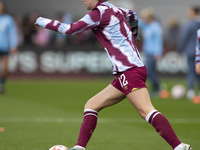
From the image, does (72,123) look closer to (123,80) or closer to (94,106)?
(94,106)

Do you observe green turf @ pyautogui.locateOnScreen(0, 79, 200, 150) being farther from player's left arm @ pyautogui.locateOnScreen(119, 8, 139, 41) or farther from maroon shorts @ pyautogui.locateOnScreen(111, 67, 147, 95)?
player's left arm @ pyautogui.locateOnScreen(119, 8, 139, 41)

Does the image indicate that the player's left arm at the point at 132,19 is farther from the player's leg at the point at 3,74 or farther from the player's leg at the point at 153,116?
the player's leg at the point at 3,74

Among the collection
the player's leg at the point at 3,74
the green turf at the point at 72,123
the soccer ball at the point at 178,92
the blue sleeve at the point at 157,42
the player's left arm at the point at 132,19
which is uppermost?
the blue sleeve at the point at 157,42

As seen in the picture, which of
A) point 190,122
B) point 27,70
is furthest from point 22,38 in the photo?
point 190,122

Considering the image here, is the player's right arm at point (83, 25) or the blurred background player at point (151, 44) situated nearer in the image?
the player's right arm at point (83, 25)

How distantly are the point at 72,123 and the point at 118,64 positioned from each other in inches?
162

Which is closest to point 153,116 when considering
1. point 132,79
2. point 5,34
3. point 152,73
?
point 132,79

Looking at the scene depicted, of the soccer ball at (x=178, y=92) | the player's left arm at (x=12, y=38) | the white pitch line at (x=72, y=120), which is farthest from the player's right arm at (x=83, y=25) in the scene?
the player's left arm at (x=12, y=38)

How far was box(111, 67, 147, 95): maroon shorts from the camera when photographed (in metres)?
6.26

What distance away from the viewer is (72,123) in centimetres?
1024

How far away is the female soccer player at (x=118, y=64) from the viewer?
6.20 m

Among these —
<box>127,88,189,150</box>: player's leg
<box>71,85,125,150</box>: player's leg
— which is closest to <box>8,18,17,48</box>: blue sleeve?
<box>71,85,125,150</box>: player's leg

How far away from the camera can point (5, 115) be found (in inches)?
440

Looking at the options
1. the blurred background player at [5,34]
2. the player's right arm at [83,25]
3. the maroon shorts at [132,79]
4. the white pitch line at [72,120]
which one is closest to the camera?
the player's right arm at [83,25]
